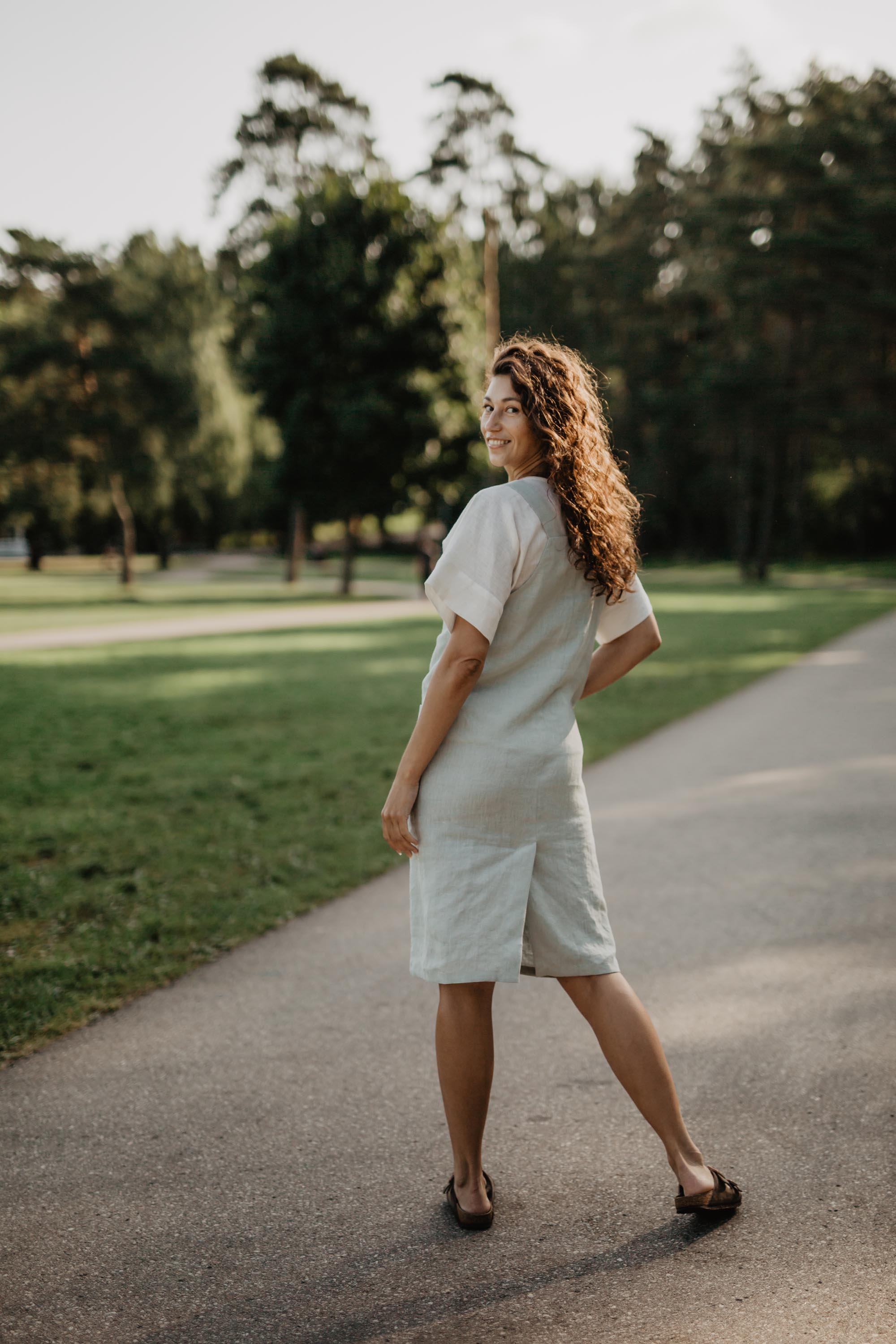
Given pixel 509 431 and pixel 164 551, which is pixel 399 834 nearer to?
pixel 509 431

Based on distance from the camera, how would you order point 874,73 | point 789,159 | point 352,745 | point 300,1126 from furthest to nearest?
point 874,73 < point 789,159 < point 352,745 < point 300,1126

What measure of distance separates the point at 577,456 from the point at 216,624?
68.4ft

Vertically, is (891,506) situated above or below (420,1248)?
above

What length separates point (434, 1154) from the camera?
2877 millimetres

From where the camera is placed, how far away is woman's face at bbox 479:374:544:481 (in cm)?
248

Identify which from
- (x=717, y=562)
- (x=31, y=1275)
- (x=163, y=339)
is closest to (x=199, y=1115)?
(x=31, y=1275)

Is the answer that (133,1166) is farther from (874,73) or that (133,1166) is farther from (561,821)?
(874,73)

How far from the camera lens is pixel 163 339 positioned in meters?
37.8

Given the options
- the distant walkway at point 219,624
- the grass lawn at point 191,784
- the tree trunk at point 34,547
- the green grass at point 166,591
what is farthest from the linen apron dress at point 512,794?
the tree trunk at point 34,547

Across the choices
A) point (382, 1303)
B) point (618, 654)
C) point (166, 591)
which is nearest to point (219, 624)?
point (166, 591)

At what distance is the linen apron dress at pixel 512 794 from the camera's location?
7.86ft

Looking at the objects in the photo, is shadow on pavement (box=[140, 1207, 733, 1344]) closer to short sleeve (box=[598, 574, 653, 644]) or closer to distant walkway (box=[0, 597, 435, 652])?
short sleeve (box=[598, 574, 653, 644])

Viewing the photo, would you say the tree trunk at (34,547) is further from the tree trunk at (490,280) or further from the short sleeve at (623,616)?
the short sleeve at (623,616)

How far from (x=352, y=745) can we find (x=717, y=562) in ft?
164
